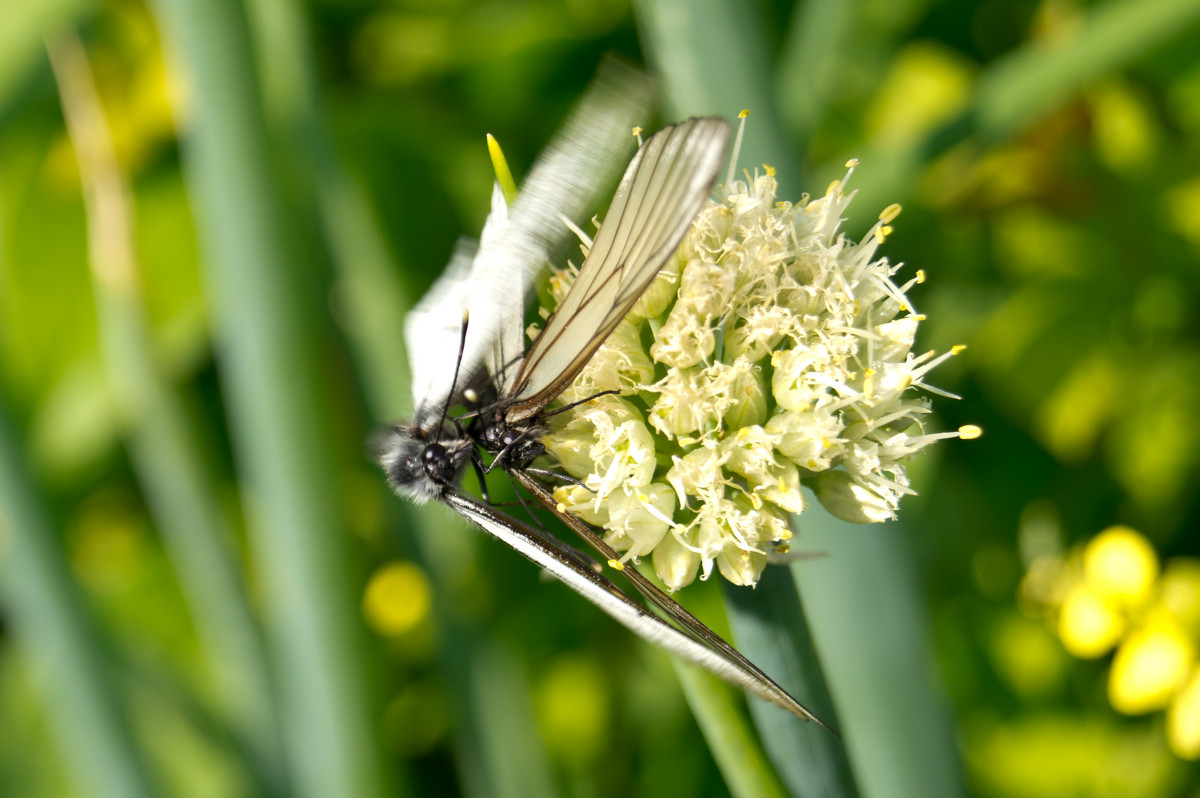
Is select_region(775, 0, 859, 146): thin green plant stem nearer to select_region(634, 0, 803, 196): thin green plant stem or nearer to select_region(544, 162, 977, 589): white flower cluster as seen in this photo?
select_region(634, 0, 803, 196): thin green plant stem

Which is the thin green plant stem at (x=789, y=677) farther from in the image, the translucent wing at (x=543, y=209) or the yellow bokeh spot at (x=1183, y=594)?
the yellow bokeh spot at (x=1183, y=594)

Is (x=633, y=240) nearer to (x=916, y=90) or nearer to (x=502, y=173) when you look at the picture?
(x=502, y=173)

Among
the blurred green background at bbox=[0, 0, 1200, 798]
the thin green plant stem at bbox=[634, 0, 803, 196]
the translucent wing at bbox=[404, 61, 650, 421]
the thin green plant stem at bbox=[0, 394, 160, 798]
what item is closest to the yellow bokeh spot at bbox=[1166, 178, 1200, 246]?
the blurred green background at bbox=[0, 0, 1200, 798]

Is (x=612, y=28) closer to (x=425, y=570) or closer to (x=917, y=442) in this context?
(x=425, y=570)

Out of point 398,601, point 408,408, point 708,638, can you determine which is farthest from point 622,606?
point 398,601

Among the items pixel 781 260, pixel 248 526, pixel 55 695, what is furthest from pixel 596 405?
pixel 248 526


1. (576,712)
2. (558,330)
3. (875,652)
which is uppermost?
(558,330)

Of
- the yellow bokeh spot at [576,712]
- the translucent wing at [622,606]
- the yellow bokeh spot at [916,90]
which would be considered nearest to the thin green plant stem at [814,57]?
the yellow bokeh spot at [916,90]
